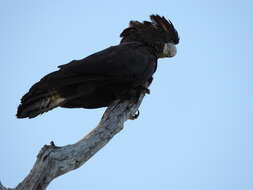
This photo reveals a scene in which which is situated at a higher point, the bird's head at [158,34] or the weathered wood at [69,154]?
the bird's head at [158,34]

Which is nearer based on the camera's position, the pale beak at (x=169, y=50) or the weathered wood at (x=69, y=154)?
the weathered wood at (x=69, y=154)

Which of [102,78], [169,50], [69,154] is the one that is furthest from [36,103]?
[169,50]

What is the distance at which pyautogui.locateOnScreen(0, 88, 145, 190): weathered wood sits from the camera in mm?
6137

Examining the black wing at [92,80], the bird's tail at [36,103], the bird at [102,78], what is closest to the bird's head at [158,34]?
the bird at [102,78]

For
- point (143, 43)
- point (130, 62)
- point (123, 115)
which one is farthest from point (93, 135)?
point (143, 43)

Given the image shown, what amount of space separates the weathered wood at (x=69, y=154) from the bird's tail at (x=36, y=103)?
826 mm

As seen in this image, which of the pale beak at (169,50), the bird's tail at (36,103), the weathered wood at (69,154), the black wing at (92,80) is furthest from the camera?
the pale beak at (169,50)

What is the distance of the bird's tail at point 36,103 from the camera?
796 cm

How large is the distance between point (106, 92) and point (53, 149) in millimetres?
2903

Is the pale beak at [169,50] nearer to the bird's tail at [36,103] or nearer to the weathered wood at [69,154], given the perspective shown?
the weathered wood at [69,154]

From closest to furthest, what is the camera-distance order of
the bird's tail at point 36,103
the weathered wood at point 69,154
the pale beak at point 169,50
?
the weathered wood at point 69,154 < the bird's tail at point 36,103 < the pale beak at point 169,50

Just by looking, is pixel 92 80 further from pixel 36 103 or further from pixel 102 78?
pixel 36 103

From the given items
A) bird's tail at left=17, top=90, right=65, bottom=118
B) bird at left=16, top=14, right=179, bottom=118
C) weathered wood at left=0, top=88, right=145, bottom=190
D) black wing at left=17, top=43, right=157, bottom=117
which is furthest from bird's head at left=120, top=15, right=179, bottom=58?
bird's tail at left=17, top=90, right=65, bottom=118

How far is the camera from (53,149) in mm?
6566
